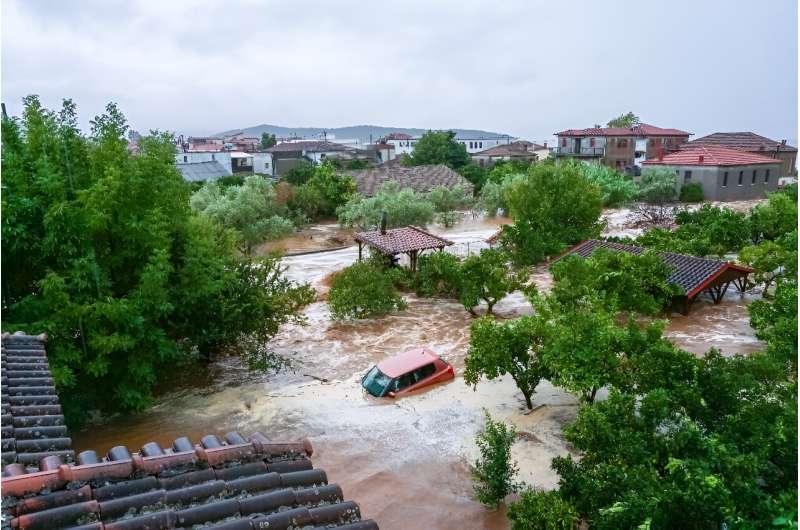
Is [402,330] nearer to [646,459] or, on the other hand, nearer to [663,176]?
[646,459]

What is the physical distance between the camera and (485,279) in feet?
69.2

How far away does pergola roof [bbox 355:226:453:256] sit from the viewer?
25562 millimetres

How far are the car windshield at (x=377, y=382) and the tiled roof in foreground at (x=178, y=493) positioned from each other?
31.5 ft

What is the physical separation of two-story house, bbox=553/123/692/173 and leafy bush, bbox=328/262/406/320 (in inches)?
1785

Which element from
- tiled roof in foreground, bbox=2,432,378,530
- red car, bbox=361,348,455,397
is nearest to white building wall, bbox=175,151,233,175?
red car, bbox=361,348,455,397

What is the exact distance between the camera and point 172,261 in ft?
45.4

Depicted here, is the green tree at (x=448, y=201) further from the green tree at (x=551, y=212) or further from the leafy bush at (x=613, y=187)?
the green tree at (x=551, y=212)

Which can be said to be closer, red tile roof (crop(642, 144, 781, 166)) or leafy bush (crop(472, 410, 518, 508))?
leafy bush (crop(472, 410, 518, 508))

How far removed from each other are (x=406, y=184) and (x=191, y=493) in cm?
4920

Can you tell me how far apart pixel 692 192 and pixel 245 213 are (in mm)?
35398

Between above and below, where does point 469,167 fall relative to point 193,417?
above

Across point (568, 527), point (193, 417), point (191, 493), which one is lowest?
point (193, 417)

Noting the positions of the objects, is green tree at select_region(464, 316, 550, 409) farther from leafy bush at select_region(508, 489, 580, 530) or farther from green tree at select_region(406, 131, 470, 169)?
green tree at select_region(406, 131, 470, 169)

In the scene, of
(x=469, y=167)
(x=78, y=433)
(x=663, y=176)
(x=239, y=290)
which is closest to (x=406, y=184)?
(x=469, y=167)
